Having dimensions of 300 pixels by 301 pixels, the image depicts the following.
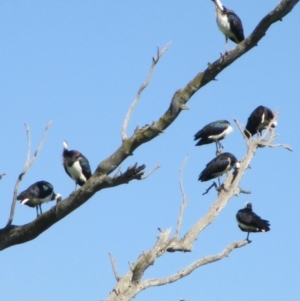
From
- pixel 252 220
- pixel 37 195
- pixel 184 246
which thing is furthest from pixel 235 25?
pixel 184 246

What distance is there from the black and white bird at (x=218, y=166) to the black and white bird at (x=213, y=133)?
1.10 metres

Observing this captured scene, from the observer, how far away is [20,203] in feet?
40.7

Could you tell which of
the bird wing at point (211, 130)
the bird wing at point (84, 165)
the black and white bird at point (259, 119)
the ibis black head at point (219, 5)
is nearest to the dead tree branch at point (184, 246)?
the bird wing at point (84, 165)

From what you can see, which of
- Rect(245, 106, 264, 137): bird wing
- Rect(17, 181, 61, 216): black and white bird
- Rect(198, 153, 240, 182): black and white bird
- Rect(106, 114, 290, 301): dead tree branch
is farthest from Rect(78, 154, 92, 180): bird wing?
Rect(245, 106, 264, 137): bird wing

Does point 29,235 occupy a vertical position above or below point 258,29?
below

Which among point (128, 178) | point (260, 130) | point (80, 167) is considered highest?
point (260, 130)

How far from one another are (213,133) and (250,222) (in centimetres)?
177

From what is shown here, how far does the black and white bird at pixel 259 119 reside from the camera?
1514cm

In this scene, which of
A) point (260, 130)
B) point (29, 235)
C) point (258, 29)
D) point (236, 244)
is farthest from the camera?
point (260, 130)

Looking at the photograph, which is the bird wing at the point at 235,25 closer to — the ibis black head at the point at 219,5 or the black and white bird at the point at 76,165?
the ibis black head at the point at 219,5

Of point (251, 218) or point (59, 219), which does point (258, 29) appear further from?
point (251, 218)

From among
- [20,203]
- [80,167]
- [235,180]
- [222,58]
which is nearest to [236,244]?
[235,180]

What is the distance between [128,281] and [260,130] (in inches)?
306

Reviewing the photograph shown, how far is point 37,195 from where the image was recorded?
12.5 meters
